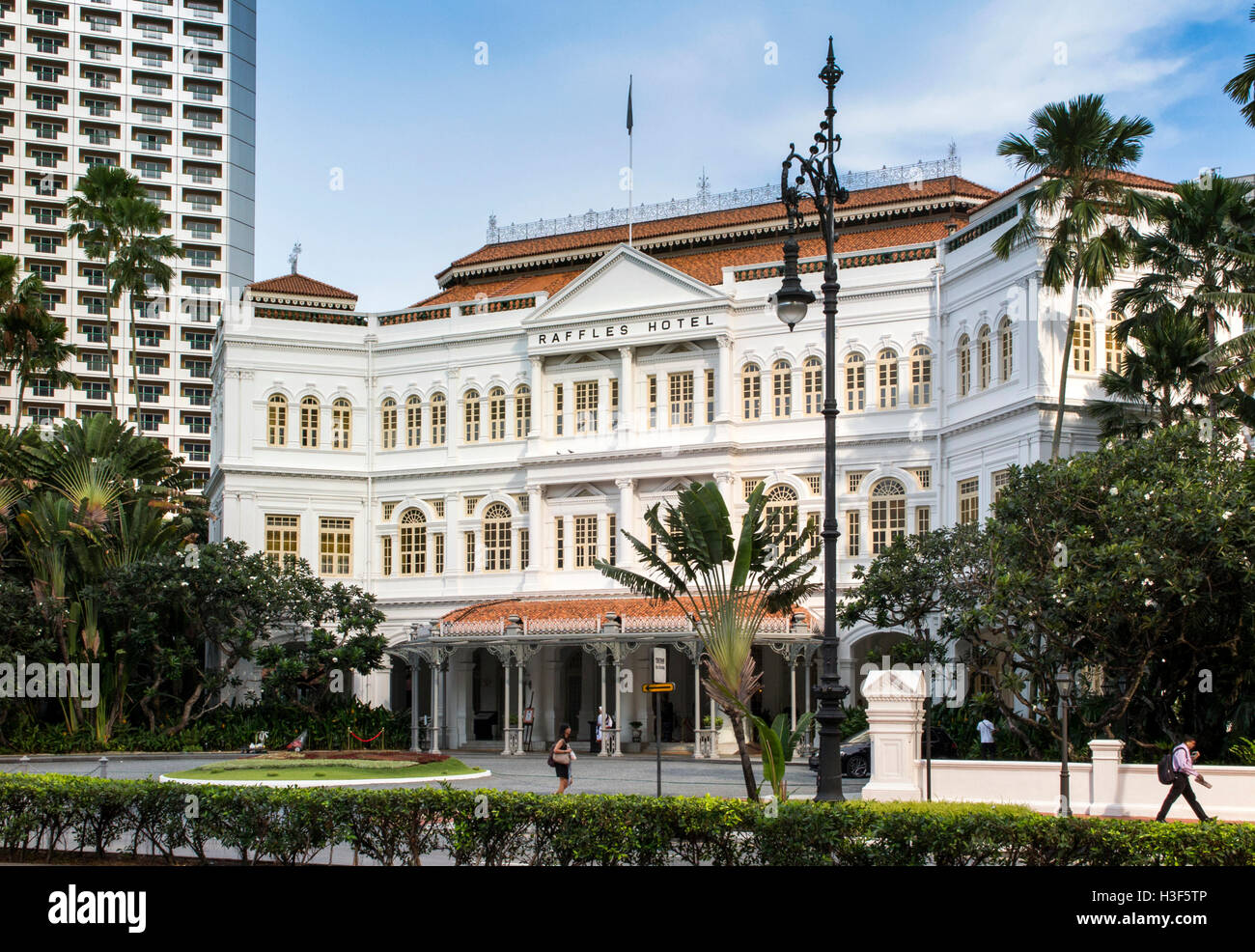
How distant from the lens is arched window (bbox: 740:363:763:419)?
4594 centimetres

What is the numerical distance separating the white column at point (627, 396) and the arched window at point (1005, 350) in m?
12.3

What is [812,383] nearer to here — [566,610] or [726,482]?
[726,482]

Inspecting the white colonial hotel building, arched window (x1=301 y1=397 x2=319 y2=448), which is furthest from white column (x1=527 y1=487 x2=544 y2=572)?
arched window (x1=301 y1=397 x2=319 y2=448)

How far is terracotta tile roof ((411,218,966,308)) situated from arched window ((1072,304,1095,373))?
8.07 metres

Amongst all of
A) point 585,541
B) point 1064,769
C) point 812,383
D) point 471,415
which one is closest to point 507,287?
point 471,415

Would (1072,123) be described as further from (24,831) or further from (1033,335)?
(24,831)

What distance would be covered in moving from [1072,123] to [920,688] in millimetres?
16070

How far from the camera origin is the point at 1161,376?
33156 millimetres

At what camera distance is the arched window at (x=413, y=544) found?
5075cm

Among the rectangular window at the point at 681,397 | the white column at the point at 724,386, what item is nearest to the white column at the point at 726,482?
the white column at the point at 724,386

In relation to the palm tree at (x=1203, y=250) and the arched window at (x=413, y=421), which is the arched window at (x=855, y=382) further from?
the arched window at (x=413, y=421)

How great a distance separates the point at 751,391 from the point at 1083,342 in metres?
11.1

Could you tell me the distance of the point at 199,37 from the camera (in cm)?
8812
